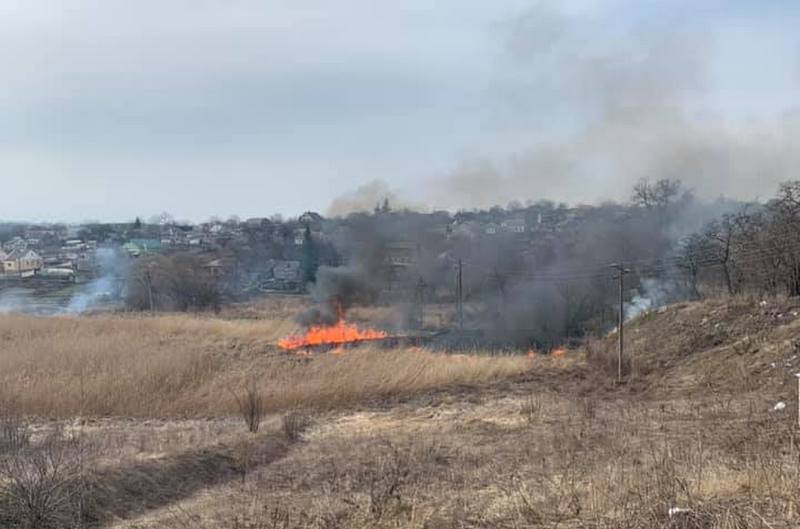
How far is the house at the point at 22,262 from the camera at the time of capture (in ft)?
244

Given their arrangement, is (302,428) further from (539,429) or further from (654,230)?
(654,230)

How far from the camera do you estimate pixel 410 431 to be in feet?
50.5

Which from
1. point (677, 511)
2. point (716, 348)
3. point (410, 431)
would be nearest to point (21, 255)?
point (716, 348)

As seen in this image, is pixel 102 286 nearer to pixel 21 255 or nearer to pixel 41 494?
pixel 21 255

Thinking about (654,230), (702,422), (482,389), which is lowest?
(482,389)

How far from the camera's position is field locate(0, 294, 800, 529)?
6668mm

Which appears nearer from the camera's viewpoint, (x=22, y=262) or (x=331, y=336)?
(x=331, y=336)

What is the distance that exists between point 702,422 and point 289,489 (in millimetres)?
7379

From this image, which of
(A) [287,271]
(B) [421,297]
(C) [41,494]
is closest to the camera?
(C) [41,494]

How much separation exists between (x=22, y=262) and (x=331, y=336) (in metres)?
51.3

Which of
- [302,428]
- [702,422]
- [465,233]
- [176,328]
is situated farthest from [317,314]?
[702,422]

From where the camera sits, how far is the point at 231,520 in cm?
721

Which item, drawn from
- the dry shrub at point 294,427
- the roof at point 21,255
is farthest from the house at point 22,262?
the dry shrub at point 294,427

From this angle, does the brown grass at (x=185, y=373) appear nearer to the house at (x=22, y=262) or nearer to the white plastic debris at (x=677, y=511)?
the white plastic debris at (x=677, y=511)
